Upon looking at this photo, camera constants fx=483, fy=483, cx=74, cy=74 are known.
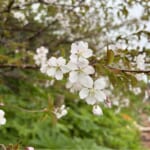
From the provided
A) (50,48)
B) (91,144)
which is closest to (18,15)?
(50,48)

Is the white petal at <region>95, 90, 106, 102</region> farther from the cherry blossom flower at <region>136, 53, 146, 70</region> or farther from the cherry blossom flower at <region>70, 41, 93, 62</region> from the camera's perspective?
the cherry blossom flower at <region>136, 53, 146, 70</region>

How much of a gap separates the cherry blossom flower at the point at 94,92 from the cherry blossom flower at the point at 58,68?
3.3 inches

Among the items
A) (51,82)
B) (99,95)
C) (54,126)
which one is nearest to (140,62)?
(99,95)

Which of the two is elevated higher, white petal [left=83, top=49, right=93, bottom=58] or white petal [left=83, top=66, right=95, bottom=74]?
white petal [left=83, top=49, right=93, bottom=58]

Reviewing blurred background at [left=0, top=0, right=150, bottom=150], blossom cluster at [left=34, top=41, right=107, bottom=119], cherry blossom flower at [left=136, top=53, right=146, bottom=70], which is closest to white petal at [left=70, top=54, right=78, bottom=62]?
blossom cluster at [left=34, top=41, right=107, bottom=119]

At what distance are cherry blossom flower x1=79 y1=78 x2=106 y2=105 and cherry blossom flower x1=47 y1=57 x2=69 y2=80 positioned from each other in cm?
8

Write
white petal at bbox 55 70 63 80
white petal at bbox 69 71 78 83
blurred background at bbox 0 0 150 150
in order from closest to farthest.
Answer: white petal at bbox 69 71 78 83 → white petal at bbox 55 70 63 80 → blurred background at bbox 0 0 150 150

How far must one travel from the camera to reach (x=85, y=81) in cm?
136

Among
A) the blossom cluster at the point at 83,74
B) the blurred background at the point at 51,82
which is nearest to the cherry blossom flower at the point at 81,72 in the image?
the blossom cluster at the point at 83,74

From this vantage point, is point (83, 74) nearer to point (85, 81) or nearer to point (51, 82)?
point (85, 81)

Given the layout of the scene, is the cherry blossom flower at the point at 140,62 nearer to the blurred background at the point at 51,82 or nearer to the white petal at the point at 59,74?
the white petal at the point at 59,74

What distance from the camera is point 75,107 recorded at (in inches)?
252

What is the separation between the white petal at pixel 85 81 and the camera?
1343 millimetres

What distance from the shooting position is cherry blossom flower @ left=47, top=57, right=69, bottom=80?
1.42m
